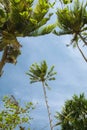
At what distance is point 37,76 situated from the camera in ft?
121

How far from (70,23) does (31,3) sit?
9663 mm

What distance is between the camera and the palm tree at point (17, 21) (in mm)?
18328

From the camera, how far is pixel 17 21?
1862cm

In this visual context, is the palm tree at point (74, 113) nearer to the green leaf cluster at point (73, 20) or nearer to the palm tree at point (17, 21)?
the green leaf cluster at point (73, 20)

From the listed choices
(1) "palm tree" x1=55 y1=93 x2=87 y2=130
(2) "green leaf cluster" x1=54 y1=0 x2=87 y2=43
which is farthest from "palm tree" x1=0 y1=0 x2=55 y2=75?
(1) "palm tree" x1=55 y1=93 x2=87 y2=130

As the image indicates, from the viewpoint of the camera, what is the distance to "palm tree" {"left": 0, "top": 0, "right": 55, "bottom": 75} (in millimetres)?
18328

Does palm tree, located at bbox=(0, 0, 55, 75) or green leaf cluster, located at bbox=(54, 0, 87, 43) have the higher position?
green leaf cluster, located at bbox=(54, 0, 87, 43)

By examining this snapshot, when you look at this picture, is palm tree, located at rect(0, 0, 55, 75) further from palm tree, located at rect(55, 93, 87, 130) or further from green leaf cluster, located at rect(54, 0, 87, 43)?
Result: palm tree, located at rect(55, 93, 87, 130)

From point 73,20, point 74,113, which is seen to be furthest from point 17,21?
point 74,113

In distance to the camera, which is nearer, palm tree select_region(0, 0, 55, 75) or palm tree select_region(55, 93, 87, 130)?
palm tree select_region(0, 0, 55, 75)

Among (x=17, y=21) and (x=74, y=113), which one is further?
(x=74, y=113)

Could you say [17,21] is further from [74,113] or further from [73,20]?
[74,113]

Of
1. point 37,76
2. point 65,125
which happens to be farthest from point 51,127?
point 37,76

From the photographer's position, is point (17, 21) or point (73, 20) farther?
point (73, 20)
